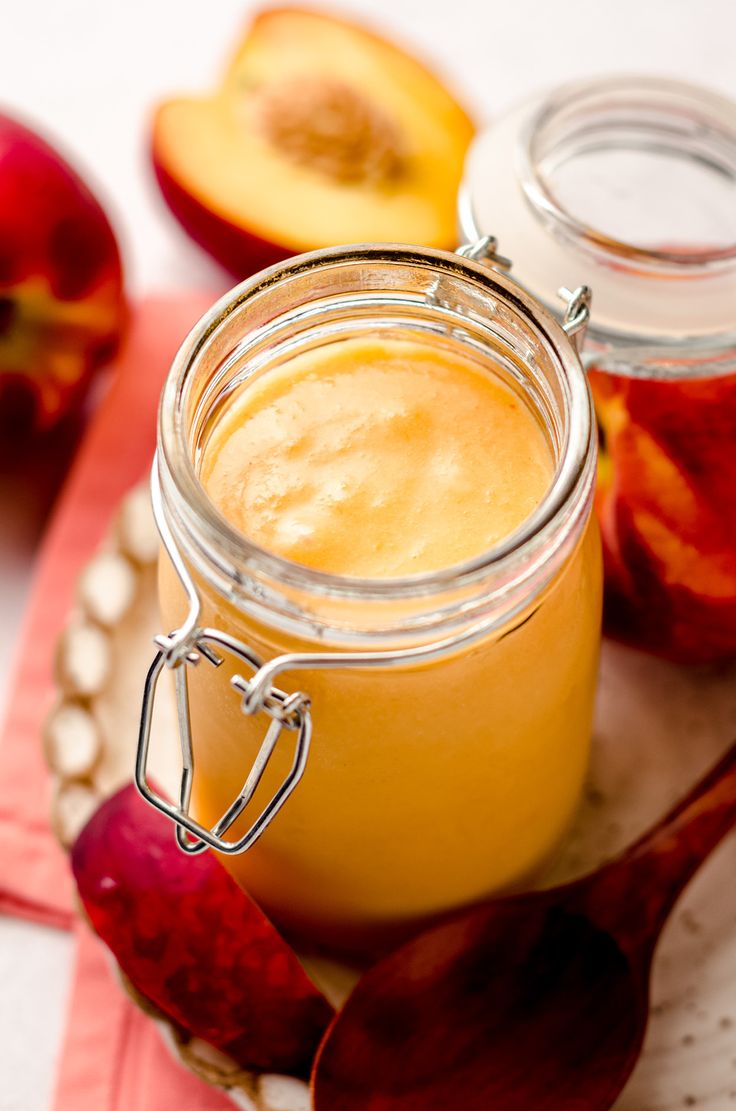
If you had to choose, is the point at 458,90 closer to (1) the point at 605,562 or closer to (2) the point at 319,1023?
(1) the point at 605,562

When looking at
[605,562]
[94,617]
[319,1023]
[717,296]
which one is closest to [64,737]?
[94,617]

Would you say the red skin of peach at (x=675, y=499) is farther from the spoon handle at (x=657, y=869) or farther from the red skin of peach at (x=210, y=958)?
the red skin of peach at (x=210, y=958)

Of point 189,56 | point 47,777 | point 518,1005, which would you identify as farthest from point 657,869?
point 189,56

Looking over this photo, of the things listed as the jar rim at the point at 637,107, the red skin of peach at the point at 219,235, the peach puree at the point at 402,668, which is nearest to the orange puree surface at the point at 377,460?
the peach puree at the point at 402,668

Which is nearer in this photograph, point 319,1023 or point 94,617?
point 319,1023

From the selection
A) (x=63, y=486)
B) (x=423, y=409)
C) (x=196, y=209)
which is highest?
(x=423, y=409)

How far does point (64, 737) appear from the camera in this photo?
0.72 m

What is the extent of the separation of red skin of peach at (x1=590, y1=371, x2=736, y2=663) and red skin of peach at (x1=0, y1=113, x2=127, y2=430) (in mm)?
425

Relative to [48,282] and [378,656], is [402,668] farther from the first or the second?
[48,282]

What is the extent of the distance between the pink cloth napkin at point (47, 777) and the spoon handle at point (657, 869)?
0.74 ft

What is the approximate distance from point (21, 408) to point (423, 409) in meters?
0.47

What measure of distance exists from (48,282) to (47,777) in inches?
14.6

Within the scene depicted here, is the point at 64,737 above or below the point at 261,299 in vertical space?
below

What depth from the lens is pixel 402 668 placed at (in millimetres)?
494
